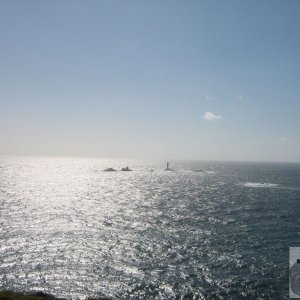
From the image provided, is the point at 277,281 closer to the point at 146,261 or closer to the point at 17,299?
the point at 146,261

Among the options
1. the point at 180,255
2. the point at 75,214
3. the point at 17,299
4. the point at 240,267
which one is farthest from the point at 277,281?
the point at 75,214

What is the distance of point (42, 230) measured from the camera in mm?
75062

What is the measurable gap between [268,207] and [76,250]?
73096 mm

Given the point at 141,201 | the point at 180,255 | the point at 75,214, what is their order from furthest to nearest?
the point at 141,201 < the point at 75,214 < the point at 180,255

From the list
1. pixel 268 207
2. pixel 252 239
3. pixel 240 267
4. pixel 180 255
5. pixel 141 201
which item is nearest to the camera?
pixel 240 267

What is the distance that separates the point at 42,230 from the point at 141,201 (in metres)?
56.5

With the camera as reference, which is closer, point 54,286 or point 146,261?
point 54,286

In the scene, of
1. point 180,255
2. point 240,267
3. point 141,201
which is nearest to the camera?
point 240,267

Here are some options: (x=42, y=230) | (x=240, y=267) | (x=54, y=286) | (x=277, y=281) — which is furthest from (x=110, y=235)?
(x=277, y=281)

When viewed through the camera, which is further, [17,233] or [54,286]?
[17,233]

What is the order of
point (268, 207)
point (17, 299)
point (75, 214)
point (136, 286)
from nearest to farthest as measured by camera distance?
point (17, 299) → point (136, 286) → point (75, 214) → point (268, 207)

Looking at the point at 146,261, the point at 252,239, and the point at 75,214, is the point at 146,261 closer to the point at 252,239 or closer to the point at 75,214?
the point at 252,239

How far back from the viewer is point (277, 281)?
48250mm

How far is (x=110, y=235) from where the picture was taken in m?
72.1
